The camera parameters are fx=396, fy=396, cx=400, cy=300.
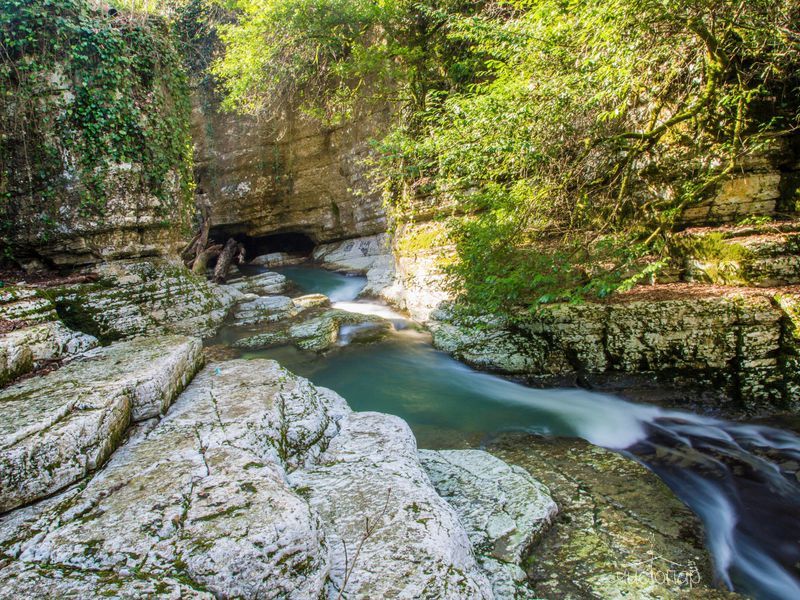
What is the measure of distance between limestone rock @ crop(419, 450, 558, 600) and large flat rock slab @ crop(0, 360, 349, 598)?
1.23 m

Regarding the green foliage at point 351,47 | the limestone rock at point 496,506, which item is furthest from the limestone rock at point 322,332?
the green foliage at point 351,47

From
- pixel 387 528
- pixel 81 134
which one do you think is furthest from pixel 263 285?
pixel 387 528

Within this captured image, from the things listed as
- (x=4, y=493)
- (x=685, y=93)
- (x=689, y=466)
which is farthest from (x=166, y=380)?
(x=685, y=93)

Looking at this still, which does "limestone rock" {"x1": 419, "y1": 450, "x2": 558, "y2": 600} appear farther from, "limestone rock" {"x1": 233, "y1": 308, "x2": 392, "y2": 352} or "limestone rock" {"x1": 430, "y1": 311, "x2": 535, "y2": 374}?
"limestone rock" {"x1": 233, "y1": 308, "x2": 392, "y2": 352}

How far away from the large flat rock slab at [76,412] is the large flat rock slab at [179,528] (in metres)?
0.13

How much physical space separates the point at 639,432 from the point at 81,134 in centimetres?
1021

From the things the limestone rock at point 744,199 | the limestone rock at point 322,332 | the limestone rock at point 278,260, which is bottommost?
the limestone rock at point 322,332

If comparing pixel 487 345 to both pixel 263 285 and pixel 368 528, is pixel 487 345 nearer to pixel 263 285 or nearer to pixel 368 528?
pixel 368 528

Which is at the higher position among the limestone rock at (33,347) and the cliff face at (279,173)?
the cliff face at (279,173)

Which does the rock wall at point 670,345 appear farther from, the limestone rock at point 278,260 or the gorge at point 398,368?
the limestone rock at point 278,260

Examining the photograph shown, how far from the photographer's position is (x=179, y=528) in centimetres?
195

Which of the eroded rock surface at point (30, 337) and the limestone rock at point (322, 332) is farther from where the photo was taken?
the limestone rock at point (322, 332)

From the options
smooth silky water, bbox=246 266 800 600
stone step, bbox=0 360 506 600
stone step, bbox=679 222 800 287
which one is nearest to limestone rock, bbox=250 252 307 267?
smooth silky water, bbox=246 266 800 600

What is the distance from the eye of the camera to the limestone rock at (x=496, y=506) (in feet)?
8.31
